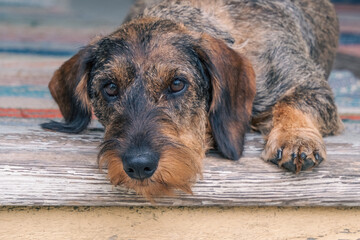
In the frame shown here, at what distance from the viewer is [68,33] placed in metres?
9.23

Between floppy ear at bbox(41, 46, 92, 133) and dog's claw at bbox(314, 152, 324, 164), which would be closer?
dog's claw at bbox(314, 152, 324, 164)

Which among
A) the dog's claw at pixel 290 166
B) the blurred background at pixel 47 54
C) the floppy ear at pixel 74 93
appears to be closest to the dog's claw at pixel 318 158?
the dog's claw at pixel 290 166

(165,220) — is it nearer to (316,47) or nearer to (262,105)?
(262,105)

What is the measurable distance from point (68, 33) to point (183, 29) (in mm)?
6418

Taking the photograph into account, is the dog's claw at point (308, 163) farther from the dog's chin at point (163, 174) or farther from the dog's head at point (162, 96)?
the dog's chin at point (163, 174)

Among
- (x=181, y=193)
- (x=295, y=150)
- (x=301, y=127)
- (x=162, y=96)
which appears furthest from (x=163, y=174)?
(x=301, y=127)

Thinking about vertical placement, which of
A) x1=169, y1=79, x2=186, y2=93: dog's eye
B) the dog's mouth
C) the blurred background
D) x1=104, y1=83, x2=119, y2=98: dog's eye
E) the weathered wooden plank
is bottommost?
the blurred background

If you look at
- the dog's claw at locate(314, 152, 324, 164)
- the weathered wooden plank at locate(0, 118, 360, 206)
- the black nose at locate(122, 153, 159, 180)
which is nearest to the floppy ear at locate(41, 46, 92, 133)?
the weathered wooden plank at locate(0, 118, 360, 206)

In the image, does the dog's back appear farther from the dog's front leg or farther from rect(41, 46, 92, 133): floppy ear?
rect(41, 46, 92, 133): floppy ear

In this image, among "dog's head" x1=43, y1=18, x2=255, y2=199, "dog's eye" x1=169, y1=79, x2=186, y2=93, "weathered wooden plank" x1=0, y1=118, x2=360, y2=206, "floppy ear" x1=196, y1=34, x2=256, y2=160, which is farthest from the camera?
"floppy ear" x1=196, y1=34, x2=256, y2=160

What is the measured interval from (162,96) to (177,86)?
0.37ft

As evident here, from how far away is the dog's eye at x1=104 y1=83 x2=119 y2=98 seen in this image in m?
2.92

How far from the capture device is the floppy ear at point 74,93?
10.4 ft

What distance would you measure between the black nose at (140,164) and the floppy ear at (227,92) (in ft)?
2.15
